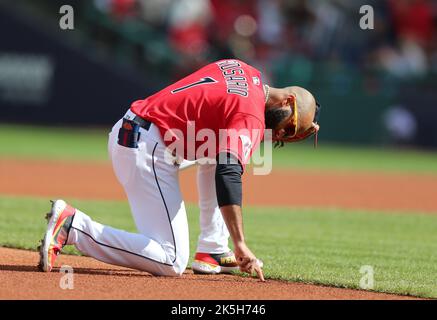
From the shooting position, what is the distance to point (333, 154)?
19547mm

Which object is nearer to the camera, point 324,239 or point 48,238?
point 48,238

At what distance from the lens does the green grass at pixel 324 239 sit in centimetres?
616

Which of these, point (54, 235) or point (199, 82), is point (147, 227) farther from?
point (199, 82)

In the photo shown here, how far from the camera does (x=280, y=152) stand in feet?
65.2

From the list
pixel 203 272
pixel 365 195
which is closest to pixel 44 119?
pixel 365 195

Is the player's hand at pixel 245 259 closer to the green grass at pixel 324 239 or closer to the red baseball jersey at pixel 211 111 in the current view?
the red baseball jersey at pixel 211 111

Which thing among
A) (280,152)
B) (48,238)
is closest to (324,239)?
(48,238)

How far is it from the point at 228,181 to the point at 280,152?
14705mm

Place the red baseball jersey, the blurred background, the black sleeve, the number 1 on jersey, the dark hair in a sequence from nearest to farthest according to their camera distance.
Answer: the black sleeve, the red baseball jersey, the dark hair, the number 1 on jersey, the blurred background

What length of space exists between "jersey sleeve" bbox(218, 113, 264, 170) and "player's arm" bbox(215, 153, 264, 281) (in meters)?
0.05

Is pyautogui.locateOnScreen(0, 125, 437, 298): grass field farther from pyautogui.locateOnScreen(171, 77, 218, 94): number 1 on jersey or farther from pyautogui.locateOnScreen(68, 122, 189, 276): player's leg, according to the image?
pyautogui.locateOnScreen(171, 77, 218, 94): number 1 on jersey

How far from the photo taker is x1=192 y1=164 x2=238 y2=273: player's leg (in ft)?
20.5

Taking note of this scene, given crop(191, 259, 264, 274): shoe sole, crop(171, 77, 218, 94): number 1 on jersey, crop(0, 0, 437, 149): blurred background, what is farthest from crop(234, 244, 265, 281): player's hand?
crop(0, 0, 437, 149): blurred background

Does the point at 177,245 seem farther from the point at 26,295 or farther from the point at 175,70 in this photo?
the point at 175,70
